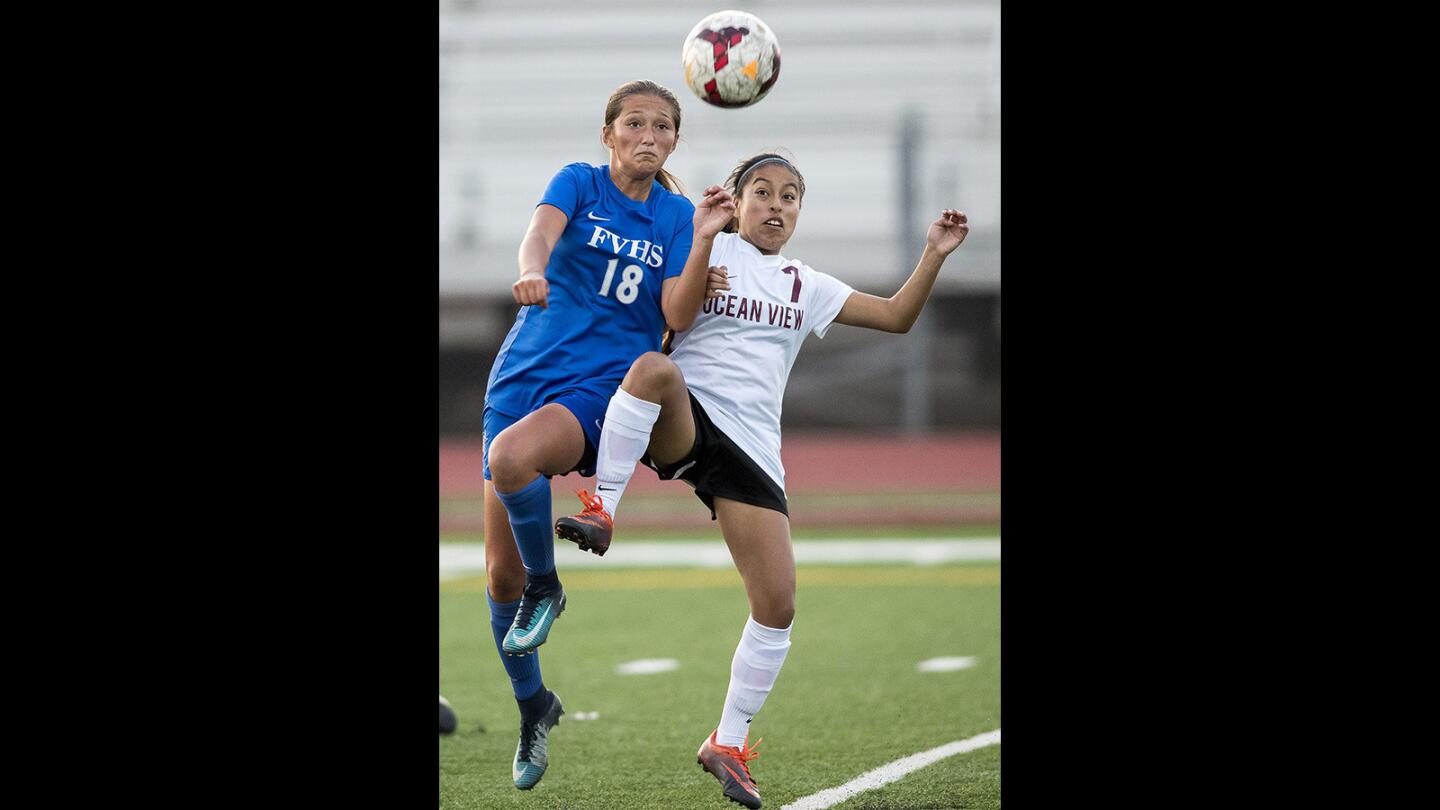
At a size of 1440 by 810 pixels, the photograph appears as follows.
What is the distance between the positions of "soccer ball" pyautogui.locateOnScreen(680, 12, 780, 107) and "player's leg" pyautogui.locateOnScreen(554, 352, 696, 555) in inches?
35.5

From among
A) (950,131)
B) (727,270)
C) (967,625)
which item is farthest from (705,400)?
(950,131)

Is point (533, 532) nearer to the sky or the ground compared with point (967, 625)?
nearer to the sky

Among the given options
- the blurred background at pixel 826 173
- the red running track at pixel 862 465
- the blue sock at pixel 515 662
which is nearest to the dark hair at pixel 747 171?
the blue sock at pixel 515 662

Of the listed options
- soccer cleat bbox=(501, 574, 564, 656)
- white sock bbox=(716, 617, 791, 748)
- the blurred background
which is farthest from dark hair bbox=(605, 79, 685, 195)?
the blurred background

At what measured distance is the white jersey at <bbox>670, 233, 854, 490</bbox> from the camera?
4.48 m

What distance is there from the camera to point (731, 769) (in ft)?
14.2

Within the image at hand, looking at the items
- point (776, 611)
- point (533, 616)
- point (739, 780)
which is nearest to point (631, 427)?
point (533, 616)

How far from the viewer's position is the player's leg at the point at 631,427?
161 inches

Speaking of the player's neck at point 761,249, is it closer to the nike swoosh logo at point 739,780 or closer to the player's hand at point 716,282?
the player's hand at point 716,282

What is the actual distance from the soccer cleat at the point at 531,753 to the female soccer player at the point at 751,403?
0.62m
